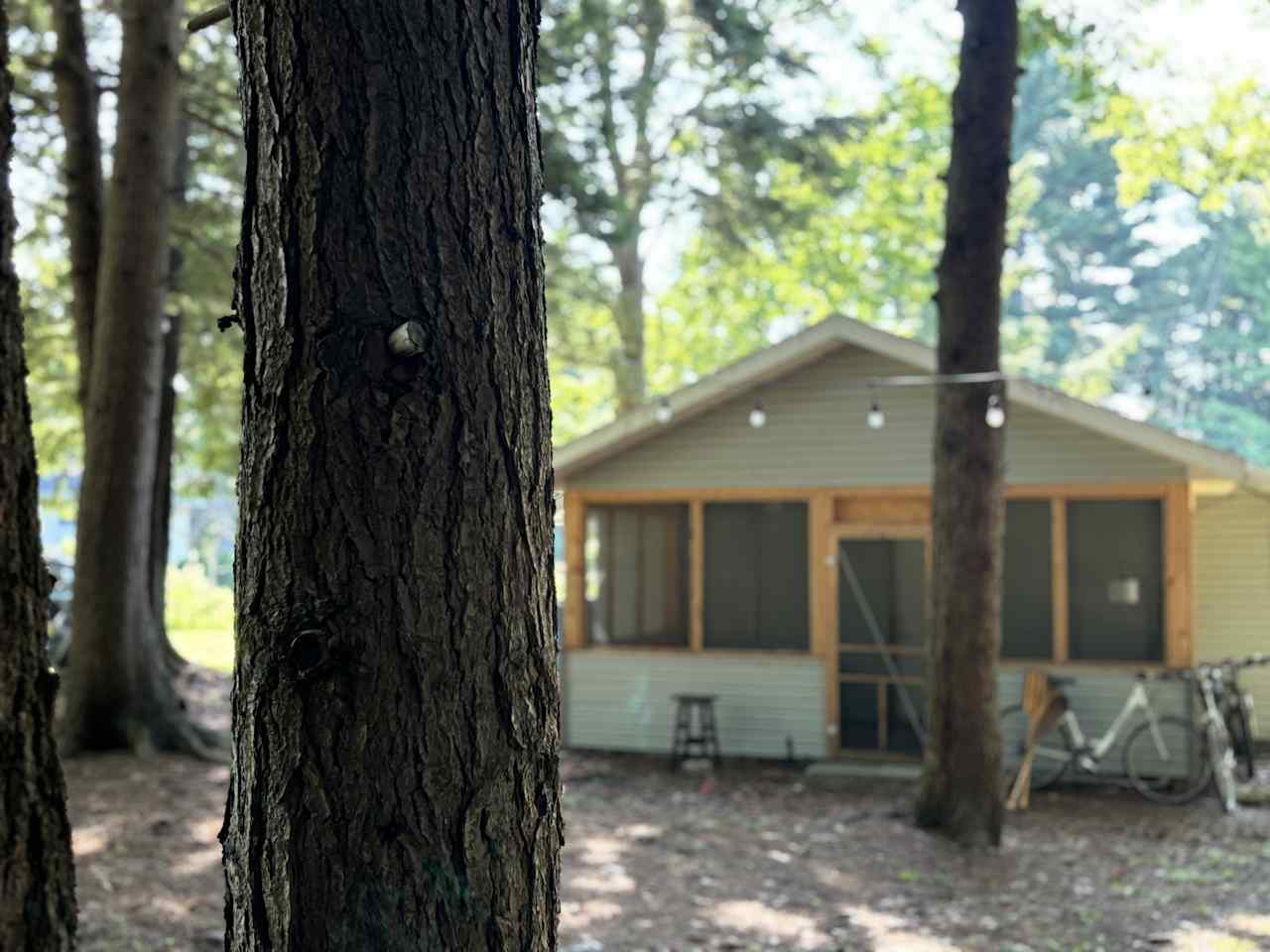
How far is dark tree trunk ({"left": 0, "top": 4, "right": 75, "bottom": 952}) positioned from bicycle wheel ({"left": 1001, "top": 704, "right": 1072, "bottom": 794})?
9.42m

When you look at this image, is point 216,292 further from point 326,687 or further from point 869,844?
point 326,687

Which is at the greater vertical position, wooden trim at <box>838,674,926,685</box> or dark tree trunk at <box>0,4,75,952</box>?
dark tree trunk at <box>0,4,75,952</box>

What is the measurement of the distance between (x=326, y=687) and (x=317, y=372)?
375 millimetres

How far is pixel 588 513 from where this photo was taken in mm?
13695

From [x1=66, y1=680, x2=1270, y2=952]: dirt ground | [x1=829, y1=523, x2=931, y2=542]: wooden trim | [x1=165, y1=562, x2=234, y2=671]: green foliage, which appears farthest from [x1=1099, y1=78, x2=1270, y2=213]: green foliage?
[x1=165, y1=562, x2=234, y2=671]: green foliage

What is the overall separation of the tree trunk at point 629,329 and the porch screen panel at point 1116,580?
10511mm

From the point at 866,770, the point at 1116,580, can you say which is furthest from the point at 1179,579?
the point at 866,770

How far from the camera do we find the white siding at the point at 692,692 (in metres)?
12.9

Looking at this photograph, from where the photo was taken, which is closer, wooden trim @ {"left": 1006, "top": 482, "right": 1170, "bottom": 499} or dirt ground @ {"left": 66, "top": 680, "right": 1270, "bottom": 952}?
dirt ground @ {"left": 66, "top": 680, "right": 1270, "bottom": 952}

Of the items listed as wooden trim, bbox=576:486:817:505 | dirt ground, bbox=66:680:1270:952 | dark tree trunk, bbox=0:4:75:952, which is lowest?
dirt ground, bbox=66:680:1270:952

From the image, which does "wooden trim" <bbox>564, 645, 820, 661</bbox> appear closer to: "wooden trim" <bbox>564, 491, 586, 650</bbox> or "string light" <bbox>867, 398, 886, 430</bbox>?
"wooden trim" <bbox>564, 491, 586, 650</bbox>

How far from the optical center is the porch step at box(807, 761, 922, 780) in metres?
12.1

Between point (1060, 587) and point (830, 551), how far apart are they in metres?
1.98

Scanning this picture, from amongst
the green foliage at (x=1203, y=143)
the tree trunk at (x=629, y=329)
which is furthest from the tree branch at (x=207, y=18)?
the tree trunk at (x=629, y=329)
